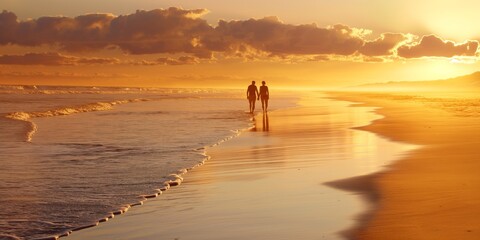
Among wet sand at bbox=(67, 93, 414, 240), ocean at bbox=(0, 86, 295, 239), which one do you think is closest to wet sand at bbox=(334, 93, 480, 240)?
wet sand at bbox=(67, 93, 414, 240)

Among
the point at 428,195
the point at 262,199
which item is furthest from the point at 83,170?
the point at 428,195

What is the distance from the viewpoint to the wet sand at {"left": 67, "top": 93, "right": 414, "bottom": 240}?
7.82 metres

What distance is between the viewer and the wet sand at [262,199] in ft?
25.6

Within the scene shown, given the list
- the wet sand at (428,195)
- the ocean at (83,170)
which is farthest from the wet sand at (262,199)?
the ocean at (83,170)

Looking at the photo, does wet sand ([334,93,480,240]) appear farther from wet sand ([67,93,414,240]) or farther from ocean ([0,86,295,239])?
ocean ([0,86,295,239])

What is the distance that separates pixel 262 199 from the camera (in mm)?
9766

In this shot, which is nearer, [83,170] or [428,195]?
[428,195]

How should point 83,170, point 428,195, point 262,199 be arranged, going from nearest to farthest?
point 428,195 → point 262,199 → point 83,170

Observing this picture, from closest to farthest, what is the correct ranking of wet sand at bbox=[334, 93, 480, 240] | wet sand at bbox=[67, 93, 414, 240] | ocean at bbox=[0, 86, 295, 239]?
1. wet sand at bbox=[334, 93, 480, 240]
2. wet sand at bbox=[67, 93, 414, 240]
3. ocean at bbox=[0, 86, 295, 239]

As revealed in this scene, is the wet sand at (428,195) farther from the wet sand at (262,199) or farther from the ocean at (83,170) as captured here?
the ocean at (83,170)

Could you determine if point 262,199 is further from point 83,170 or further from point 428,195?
point 83,170

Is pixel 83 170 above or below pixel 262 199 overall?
below

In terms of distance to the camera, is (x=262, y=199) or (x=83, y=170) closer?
(x=262, y=199)

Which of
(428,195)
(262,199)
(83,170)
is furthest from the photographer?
(83,170)
